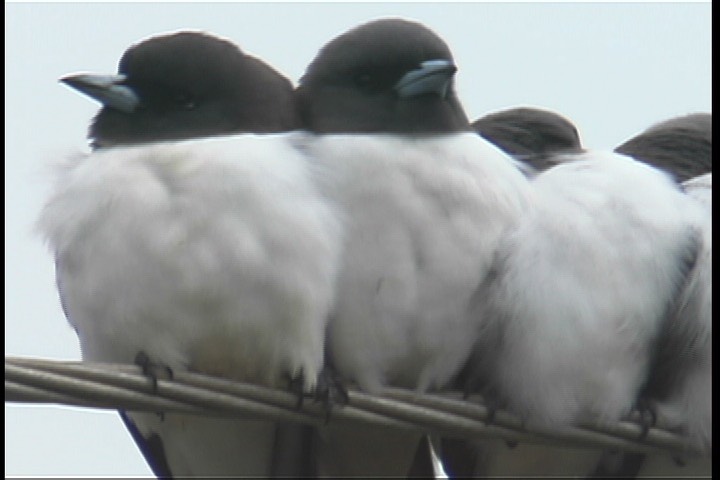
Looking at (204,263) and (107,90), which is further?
(107,90)

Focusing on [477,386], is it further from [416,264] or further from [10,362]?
[10,362]

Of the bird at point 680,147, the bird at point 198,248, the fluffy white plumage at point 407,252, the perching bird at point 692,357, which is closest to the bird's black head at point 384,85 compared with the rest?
the fluffy white plumage at point 407,252

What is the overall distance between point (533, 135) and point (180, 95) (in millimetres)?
1423

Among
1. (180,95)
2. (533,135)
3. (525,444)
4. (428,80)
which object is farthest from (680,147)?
(180,95)

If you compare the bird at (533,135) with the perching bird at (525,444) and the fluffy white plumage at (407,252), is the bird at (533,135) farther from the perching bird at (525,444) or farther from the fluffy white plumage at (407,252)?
the fluffy white plumage at (407,252)

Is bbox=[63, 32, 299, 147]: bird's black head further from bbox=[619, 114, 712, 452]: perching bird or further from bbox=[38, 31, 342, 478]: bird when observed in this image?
bbox=[619, 114, 712, 452]: perching bird

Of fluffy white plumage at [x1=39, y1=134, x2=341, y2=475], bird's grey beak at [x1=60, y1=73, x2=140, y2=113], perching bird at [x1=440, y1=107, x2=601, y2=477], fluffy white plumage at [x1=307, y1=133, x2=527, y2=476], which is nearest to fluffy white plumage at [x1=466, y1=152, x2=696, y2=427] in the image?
fluffy white plumage at [x1=307, y1=133, x2=527, y2=476]

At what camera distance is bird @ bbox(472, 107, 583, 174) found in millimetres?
7016

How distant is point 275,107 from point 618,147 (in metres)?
1.49

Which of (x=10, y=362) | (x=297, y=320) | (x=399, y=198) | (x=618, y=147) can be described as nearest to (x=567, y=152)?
(x=618, y=147)

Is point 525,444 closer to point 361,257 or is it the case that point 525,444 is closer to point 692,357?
point 692,357

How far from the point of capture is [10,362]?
465 cm

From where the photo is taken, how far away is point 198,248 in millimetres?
5852

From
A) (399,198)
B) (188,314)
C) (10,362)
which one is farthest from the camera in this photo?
(399,198)
